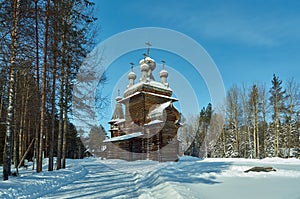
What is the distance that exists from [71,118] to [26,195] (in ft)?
34.9

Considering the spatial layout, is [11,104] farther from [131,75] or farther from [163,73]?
[131,75]

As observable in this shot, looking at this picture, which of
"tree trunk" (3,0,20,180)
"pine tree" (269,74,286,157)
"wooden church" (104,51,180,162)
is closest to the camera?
"tree trunk" (3,0,20,180)

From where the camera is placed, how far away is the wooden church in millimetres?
22438

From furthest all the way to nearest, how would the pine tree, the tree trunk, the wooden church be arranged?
1. the pine tree
2. the wooden church
3. the tree trunk

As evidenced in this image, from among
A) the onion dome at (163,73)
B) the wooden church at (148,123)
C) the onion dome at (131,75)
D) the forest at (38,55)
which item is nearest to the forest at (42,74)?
the forest at (38,55)

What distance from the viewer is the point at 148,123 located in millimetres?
23828

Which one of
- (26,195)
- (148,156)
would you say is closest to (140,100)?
(148,156)

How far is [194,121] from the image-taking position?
4888cm

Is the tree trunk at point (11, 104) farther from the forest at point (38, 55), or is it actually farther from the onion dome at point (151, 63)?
the onion dome at point (151, 63)

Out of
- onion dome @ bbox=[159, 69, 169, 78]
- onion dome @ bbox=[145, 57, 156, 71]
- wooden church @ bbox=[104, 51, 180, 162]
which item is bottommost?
wooden church @ bbox=[104, 51, 180, 162]

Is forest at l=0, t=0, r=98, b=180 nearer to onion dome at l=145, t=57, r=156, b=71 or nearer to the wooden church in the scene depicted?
the wooden church

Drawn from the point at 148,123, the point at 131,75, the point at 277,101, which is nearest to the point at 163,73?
the point at 131,75

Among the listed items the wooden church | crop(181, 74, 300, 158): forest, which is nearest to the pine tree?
crop(181, 74, 300, 158): forest

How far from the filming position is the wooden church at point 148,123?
22.4m
